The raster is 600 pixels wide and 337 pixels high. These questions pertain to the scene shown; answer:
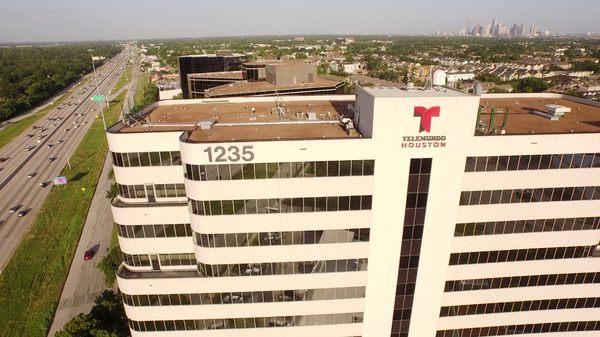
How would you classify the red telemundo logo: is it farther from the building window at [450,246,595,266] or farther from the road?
the road

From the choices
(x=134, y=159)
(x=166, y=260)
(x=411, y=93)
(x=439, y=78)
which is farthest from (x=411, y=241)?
(x=134, y=159)

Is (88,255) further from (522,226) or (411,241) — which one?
(522,226)

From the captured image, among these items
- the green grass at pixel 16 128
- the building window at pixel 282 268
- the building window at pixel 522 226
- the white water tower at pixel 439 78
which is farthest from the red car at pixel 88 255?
the green grass at pixel 16 128

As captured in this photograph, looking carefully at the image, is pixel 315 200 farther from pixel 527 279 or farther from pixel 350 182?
pixel 527 279

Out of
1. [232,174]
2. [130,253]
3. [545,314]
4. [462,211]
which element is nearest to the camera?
[232,174]

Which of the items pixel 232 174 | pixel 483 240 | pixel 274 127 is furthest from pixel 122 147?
pixel 483 240

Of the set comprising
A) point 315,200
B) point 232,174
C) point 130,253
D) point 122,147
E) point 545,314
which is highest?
point 122,147

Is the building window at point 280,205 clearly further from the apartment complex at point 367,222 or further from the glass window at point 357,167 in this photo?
the glass window at point 357,167
